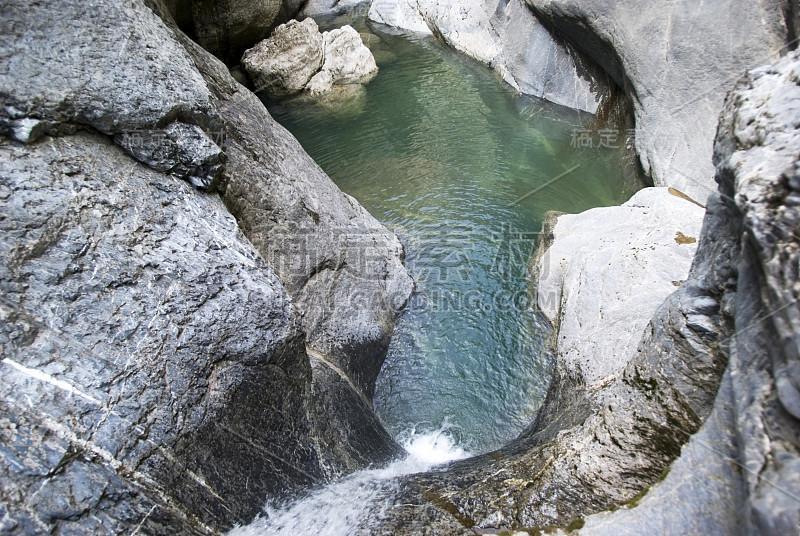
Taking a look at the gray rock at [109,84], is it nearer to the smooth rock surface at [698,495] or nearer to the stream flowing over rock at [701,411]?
the stream flowing over rock at [701,411]

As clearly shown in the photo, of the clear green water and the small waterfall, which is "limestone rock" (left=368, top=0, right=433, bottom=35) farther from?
the small waterfall

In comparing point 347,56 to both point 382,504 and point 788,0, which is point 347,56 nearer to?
point 788,0

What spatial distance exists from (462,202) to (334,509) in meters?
6.25

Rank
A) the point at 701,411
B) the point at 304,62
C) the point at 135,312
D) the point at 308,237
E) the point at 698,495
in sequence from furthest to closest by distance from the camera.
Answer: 1. the point at 304,62
2. the point at 308,237
3. the point at 135,312
4. the point at 701,411
5. the point at 698,495

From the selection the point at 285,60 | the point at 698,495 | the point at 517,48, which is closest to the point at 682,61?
the point at 517,48

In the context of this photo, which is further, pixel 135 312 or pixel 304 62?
pixel 304 62

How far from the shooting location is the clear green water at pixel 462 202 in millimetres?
5754

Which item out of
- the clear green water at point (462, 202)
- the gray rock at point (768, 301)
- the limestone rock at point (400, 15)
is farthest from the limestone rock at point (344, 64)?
the gray rock at point (768, 301)

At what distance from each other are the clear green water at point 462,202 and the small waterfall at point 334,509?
1257 millimetres

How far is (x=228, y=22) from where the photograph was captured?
1477 cm

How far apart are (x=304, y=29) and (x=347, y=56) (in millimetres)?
1590

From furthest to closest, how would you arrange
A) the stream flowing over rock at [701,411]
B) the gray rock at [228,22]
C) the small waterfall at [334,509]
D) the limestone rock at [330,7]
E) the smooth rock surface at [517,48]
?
the limestone rock at [330,7] < the gray rock at [228,22] < the smooth rock surface at [517,48] < the small waterfall at [334,509] < the stream flowing over rock at [701,411]

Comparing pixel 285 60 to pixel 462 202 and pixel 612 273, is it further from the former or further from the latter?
pixel 612 273

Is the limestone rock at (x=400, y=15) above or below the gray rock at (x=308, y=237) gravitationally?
above
